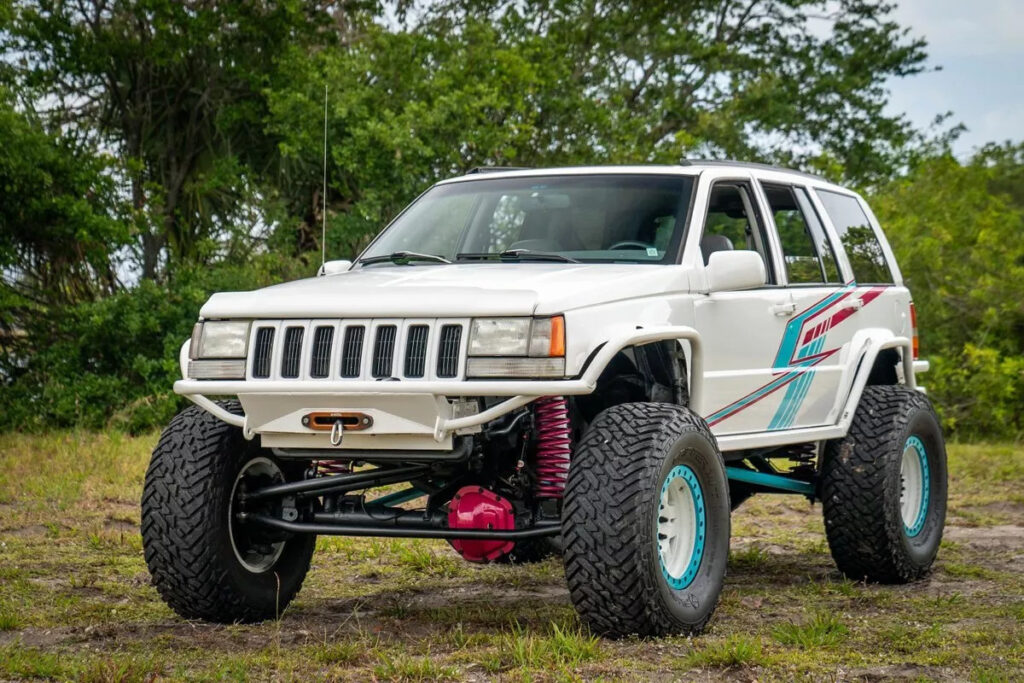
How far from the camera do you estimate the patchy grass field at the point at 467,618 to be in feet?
16.4

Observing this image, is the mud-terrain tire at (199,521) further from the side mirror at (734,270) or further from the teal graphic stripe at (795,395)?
the teal graphic stripe at (795,395)

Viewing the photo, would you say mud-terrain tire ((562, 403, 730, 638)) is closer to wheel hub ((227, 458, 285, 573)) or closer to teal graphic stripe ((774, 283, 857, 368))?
teal graphic stripe ((774, 283, 857, 368))

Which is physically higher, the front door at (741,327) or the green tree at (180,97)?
the green tree at (180,97)

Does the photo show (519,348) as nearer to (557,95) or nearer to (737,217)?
(737,217)

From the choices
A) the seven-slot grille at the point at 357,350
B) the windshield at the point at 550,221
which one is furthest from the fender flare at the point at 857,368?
the seven-slot grille at the point at 357,350

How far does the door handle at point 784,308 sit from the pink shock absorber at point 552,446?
1.56 meters

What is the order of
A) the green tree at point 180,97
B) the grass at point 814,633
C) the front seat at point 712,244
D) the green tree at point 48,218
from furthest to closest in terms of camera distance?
1. the green tree at point 180,97
2. the green tree at point 48,218
3. the front seat at point 712,244
4. the grass at point 814,633

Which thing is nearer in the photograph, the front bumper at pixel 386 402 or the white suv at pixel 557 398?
the front bumper at pixel 386 402

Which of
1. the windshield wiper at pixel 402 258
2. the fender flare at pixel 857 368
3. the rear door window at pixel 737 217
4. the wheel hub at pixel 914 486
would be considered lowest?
the wheel hub at pixel 914 486

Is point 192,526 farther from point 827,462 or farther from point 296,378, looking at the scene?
point 827,462

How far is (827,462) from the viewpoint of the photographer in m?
7.54

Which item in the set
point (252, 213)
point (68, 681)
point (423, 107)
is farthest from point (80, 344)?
point (68, 681)

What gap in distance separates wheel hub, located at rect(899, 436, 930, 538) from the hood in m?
2.52

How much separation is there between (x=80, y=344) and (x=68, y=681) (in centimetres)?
1393
